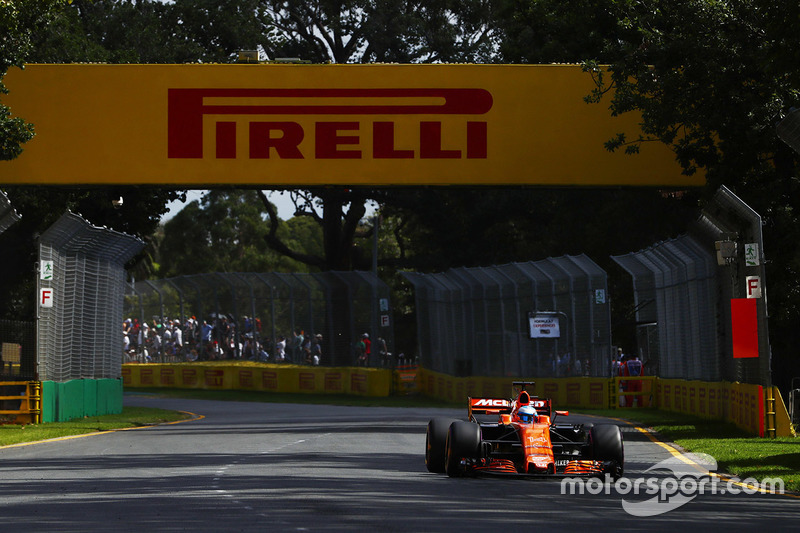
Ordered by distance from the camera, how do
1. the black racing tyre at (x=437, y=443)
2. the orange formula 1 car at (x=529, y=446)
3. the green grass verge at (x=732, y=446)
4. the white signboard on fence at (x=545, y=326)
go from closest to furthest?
the orange formula 1 car at (x=529, y=446), the black racing tyre at (x=437, y=443), the green grass verge at (x=732, y=446), the white signboard on fence at (x=545, y=326)

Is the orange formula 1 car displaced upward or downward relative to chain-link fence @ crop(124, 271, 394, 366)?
downward

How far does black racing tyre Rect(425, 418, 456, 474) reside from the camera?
13383mm

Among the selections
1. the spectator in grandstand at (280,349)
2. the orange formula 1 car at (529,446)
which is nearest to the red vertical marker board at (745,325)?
the orange formula 1 car at (529,446)

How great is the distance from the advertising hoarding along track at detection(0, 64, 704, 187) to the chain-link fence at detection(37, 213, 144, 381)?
4.50 feet

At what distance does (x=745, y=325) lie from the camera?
19172 millimetres

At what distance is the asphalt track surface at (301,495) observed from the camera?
9523 mm

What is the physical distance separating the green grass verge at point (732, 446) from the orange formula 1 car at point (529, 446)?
1817mm

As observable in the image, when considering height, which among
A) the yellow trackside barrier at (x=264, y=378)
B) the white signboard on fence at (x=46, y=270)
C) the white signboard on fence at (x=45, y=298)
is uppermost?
the white signboard on fence at (x=46, y=270)

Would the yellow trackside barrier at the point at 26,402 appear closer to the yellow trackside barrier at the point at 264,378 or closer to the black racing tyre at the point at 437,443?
the black racing tyre at the point at 437,443

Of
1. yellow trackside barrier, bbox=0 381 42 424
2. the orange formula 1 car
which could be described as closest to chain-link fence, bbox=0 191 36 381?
yellow trackside barrier, bbox=0 381 42 424

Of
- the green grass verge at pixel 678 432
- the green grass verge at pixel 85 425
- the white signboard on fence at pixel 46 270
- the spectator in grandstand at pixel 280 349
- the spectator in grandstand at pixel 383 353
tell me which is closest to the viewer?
the green grass verge at pixel 678 432

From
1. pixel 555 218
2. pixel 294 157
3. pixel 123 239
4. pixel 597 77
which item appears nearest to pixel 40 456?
pixel 294 157

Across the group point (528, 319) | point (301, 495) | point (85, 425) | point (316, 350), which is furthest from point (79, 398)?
point (301, 495)

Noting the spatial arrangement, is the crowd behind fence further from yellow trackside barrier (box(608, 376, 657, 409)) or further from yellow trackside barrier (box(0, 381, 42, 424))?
yellow trackside barrier (box(608, 376, 657, 409))
